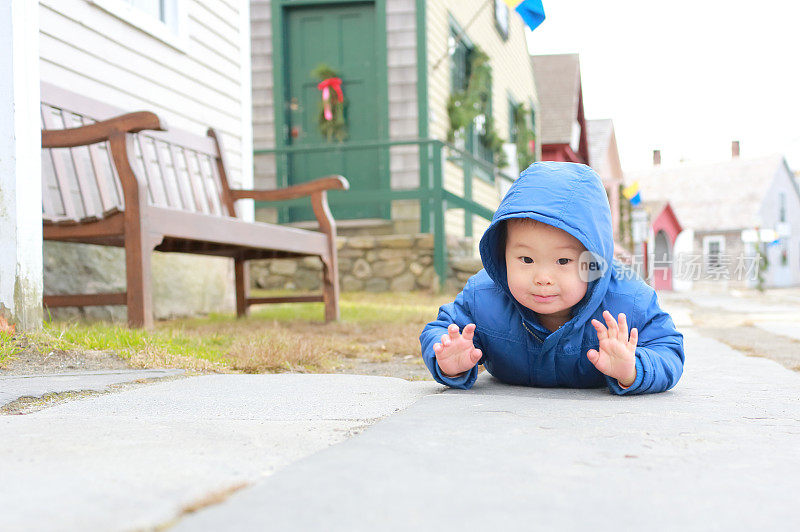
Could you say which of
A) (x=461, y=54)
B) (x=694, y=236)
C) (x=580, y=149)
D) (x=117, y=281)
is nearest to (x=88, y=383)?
(x=117, y=281)

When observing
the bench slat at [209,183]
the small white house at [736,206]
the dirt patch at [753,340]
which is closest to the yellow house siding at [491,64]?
the dirt patch at [753,340]

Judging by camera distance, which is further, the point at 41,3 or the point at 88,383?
the point at 41,3

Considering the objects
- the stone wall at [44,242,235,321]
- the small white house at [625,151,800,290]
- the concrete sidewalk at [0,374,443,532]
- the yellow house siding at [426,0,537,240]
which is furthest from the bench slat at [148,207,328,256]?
the small white house at [625,151,800,290]

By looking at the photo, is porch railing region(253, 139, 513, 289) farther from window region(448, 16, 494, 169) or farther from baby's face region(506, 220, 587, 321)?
baby's face region(506, 220, 587, 321)

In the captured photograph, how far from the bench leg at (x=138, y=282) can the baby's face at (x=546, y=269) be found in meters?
1.90

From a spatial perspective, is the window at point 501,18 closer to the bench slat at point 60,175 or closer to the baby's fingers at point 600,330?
the bench slat at point 60,175

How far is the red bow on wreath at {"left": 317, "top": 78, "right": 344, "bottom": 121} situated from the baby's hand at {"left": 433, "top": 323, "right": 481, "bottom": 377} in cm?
748

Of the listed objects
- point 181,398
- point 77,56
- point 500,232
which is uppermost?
point 77,56

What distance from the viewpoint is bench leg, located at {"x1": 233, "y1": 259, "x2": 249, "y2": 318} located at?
5.34m

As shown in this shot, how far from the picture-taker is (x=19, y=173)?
3.04m

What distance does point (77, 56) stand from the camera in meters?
4.59

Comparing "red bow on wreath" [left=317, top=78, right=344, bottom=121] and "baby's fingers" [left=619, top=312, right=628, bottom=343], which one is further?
"red bow on wreath" [left=317, top=78, right=344, bottom=121]

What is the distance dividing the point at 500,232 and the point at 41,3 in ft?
10.7

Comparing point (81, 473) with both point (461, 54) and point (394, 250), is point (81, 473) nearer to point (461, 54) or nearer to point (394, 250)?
point (394, 250)
